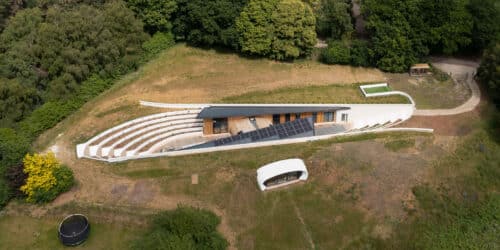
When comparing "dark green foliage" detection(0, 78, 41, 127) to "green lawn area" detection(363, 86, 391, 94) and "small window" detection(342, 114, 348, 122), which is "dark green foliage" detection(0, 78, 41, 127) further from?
"green lawn area" detection(363, 86, 391, 94)

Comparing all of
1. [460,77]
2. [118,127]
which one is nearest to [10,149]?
[118,127]

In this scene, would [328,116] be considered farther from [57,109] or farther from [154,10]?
[57,109]

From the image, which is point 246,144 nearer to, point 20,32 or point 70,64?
point 70,64

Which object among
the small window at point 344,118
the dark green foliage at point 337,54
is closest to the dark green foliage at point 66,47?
the dark green foliage at point 337,54

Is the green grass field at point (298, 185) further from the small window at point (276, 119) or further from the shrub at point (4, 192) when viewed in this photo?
the small window at point (276, 119)

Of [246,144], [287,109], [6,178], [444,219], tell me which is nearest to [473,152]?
[444,219]
